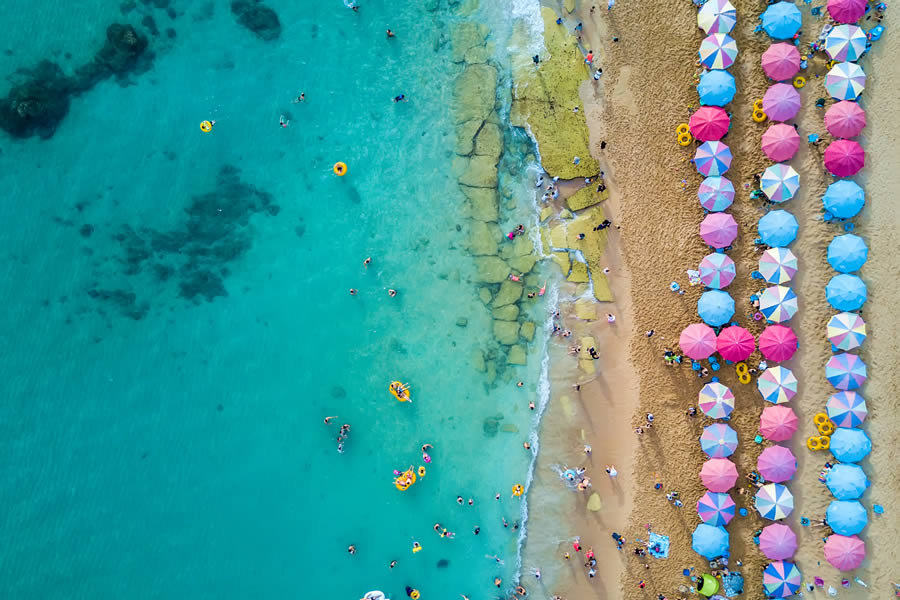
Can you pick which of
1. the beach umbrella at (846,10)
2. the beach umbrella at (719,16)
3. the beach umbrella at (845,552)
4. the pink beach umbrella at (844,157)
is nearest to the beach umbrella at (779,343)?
the pink beach umbrella at (844,157)

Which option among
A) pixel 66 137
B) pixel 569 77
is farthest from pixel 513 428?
pixel 66 137

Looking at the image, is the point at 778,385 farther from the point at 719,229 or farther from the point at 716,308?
the point at 719,229

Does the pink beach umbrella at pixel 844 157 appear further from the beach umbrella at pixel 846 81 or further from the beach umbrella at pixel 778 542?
the beach umbrella at pixel 778 542

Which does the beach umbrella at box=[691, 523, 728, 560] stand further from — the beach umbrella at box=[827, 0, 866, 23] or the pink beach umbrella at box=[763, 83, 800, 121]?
the beach umbrella at box=[827, 0, 866, 23]

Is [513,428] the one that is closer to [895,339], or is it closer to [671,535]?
[671,535]

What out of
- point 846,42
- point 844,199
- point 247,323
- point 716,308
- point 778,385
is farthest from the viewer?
point 247,323

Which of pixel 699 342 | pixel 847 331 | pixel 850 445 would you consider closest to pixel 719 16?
pixel 699 342

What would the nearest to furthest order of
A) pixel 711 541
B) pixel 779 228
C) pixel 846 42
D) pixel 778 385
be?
1. pixel 846 42
2. pixel 779 228
3. pixel 778 385
4. pixel 711 541
